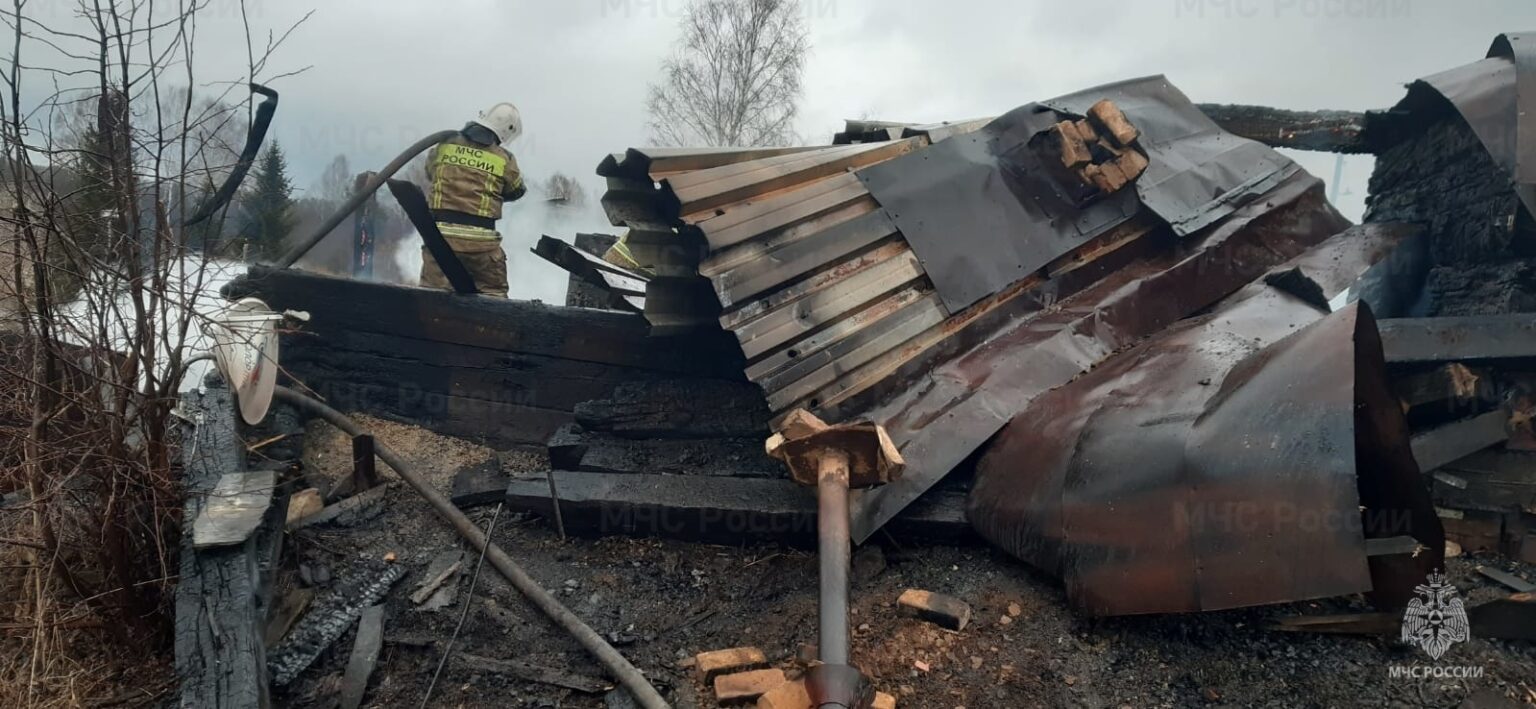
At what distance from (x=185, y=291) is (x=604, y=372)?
2707mm

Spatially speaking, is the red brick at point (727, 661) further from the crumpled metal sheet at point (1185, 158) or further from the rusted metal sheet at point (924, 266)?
the crumpled metal sheet at point (1185, 158)

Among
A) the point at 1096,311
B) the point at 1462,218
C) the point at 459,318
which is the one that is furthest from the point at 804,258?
the point at 1462,218

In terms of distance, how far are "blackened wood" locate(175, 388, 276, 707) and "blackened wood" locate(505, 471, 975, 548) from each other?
144 cm

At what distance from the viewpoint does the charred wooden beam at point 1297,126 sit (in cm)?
577

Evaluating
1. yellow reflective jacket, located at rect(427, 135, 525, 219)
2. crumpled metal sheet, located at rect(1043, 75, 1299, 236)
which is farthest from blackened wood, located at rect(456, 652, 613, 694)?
crumpled metal sheet, located at rect(1043, 75, 1299, 236)

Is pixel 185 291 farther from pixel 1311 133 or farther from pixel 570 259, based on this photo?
pixel 1311 133

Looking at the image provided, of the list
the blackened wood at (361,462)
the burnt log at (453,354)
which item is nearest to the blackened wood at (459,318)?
the burnt log at (453,354)

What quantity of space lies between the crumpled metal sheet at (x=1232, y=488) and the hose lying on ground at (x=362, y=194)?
Result: 4.99 meters

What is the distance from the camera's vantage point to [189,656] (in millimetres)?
2820

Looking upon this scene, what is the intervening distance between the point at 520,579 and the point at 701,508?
37.2 inches

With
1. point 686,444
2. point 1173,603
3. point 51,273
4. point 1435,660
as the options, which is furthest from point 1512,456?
point 51,273

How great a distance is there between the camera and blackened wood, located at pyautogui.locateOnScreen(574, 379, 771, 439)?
4.82 m

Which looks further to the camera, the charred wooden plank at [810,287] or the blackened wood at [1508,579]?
the charred wooden plank at [810,287]

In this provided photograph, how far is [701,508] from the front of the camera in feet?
13.2
